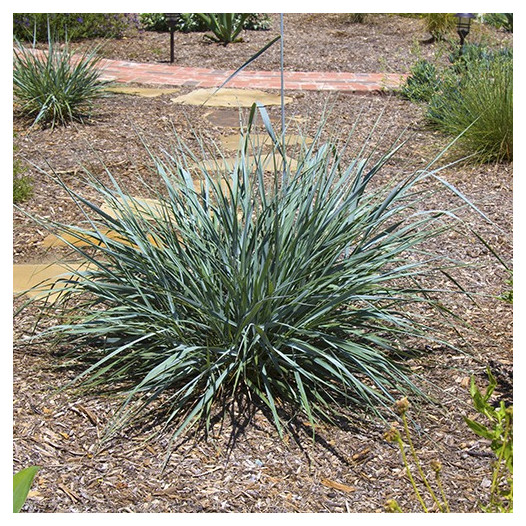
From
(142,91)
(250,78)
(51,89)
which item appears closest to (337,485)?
(51,89)

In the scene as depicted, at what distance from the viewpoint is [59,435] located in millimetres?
2582

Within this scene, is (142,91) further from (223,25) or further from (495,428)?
(495,428)

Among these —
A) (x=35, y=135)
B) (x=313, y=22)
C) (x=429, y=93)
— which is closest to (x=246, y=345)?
(x=35, y=135)

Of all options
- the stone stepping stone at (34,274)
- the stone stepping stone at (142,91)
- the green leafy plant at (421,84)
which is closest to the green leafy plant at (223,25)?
the stone stepping stone at (142,91)

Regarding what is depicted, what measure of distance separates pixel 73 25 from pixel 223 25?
82.6 inches

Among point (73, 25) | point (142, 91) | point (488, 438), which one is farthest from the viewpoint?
point (73, 25)

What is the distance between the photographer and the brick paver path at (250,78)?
7879 mm

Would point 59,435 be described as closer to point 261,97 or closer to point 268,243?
point 268,243

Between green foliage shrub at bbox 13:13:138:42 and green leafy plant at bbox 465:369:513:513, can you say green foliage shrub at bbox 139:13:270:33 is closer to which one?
green foliage shrub at bbox 13:13:138:42

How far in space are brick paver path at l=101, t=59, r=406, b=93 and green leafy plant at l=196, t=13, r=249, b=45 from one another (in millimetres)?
1442

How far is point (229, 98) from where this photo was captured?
7.29m

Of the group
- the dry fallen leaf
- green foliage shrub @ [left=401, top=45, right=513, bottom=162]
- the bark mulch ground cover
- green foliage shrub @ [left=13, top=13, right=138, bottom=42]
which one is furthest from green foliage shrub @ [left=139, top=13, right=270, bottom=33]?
the dry fallen leaf

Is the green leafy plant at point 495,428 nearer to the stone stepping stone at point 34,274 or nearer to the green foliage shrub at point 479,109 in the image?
the stone stepping stone at point 34,274

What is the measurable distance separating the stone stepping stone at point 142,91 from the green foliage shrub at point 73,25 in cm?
251
